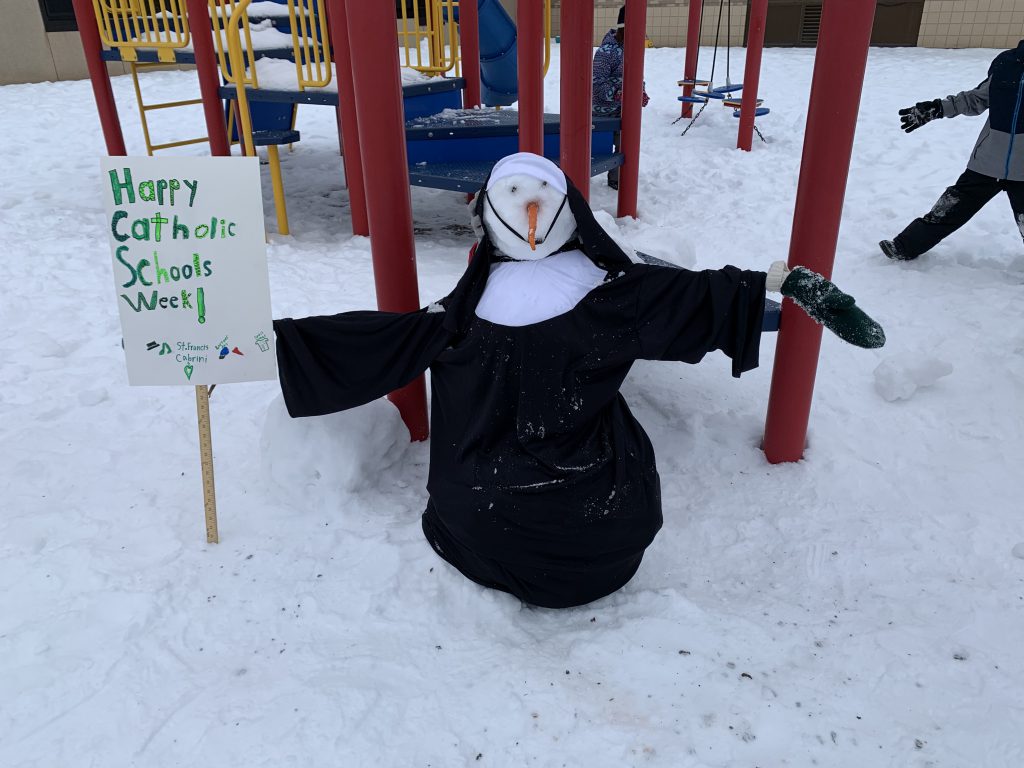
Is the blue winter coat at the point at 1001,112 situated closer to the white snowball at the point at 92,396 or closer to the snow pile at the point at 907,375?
the snow pile at the point at 907,375

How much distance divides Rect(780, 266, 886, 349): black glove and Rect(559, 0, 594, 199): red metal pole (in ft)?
7.69

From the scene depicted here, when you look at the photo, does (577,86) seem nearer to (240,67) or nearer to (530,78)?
(530,78)

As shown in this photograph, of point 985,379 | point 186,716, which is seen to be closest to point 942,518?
point 985,379

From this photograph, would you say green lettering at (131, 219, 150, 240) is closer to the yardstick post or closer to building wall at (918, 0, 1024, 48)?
the yardstick post

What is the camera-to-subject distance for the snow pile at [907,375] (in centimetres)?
322

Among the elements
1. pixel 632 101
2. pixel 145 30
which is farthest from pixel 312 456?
pixel 145 30

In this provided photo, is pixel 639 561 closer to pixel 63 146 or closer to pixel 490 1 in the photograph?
pixel 490 1

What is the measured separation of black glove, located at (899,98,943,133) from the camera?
4.36 meters

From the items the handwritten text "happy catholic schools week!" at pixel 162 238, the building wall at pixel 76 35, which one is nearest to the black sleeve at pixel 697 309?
the handwritten text "happy catholic schools week!" at pixel 162 238

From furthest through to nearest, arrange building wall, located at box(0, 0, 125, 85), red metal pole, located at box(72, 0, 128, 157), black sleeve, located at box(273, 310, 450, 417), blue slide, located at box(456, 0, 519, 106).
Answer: building wall, located at box(0, 0, 125, 85) < blue slide, located at box(456, 0, 519, 106) < red metal pole, located at box(72, 0, 128, 157) < black sleeve, located at box(273, 310, 450, 417)

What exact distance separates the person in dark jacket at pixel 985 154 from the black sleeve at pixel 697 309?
2.94m

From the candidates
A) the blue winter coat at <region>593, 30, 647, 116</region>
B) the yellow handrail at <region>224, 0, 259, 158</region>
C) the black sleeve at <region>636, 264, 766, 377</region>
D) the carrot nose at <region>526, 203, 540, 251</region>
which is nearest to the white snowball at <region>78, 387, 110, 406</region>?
the carrot nose at <region>526, 203, 540, 251</region>

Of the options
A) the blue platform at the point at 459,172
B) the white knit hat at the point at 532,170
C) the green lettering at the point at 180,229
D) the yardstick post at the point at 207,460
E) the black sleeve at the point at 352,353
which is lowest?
the yardstick post at the point at 207,460

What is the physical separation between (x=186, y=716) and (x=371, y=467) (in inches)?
41.6
